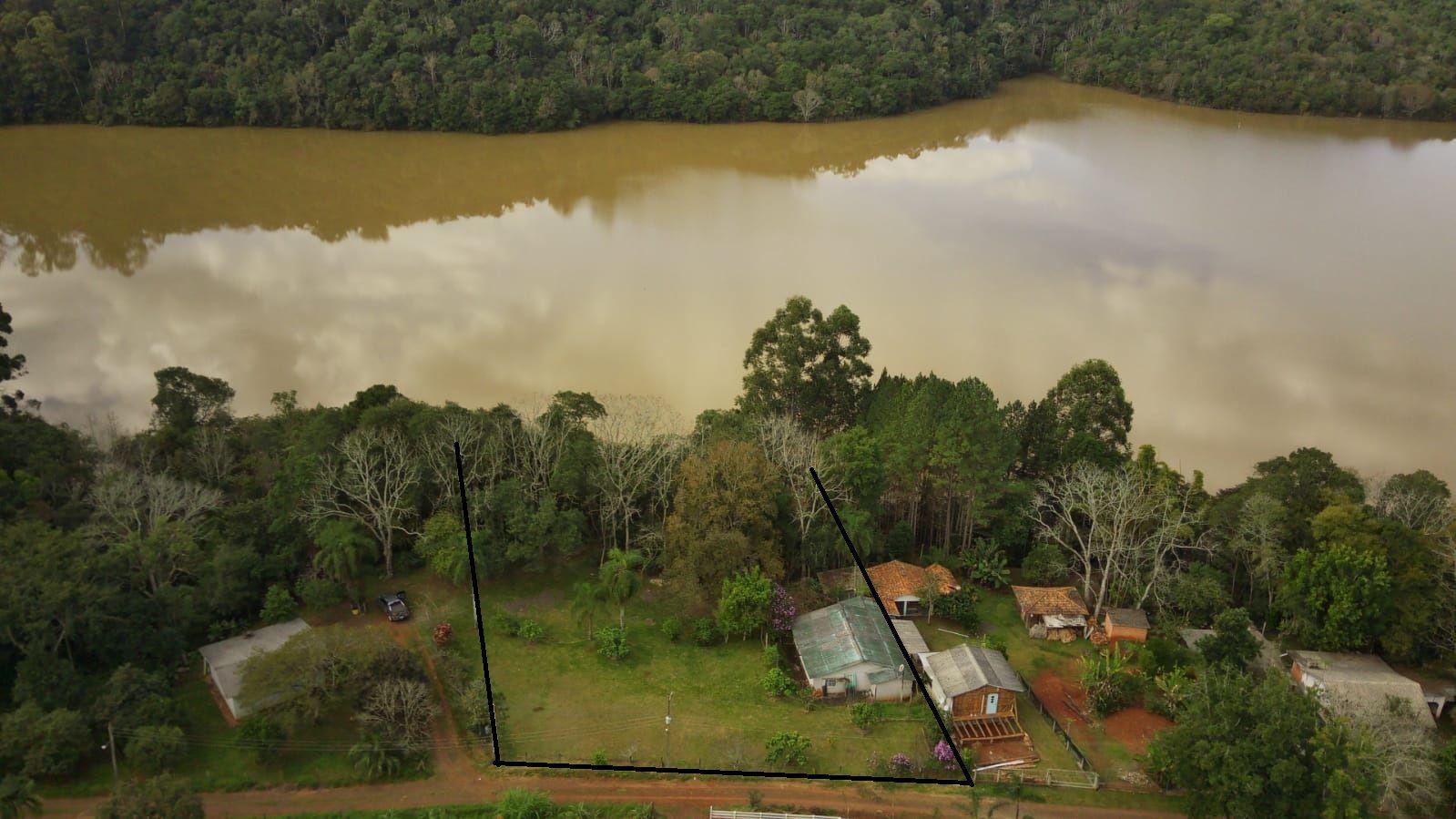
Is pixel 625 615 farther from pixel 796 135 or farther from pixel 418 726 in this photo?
pixel 796 135

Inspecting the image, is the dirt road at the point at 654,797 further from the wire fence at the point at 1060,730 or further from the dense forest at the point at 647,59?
the dense forest at the point at 647,59

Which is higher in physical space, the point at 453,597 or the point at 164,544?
the point at 164,544

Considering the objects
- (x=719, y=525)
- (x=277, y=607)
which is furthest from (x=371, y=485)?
(x=719, y=525)

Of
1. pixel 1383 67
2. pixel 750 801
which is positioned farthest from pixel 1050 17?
pixel 750 801

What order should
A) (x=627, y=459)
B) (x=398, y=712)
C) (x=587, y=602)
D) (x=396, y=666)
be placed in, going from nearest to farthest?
(x=398, y=712)
(x=396, y=666)
(x=587, y=602)
(x=627, y=459)

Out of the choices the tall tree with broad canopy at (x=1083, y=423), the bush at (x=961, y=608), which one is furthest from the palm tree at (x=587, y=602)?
the tall tree with broad canopy at (x=1083, y=423)

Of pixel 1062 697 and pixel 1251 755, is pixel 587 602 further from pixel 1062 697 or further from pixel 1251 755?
pixel 1251 755
